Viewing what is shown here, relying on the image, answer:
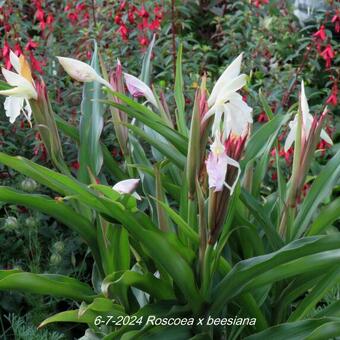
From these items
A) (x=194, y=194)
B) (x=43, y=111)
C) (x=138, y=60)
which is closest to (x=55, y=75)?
(x=138, y=60)

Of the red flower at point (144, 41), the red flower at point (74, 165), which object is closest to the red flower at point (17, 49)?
the red flower at point (74, 165)

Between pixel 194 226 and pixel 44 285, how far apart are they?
417 millimetres

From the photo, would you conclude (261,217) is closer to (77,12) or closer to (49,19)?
(49,19)

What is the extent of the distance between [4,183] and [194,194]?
140 centimetres

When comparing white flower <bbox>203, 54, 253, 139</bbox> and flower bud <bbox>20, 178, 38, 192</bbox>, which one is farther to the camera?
flower bud <bbox>20, 178, 38, 192</bbox>

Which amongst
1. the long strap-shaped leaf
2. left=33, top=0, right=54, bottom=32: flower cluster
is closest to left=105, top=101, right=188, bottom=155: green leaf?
the long strap-shaped leaf

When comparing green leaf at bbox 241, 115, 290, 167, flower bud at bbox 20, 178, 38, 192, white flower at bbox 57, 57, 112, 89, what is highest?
white flower at bbox 57, 57, 112, 89

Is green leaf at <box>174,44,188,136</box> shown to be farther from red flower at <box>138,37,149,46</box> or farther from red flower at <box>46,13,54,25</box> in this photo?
red flower at <box>46,13,54,25</box>

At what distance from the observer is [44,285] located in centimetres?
210

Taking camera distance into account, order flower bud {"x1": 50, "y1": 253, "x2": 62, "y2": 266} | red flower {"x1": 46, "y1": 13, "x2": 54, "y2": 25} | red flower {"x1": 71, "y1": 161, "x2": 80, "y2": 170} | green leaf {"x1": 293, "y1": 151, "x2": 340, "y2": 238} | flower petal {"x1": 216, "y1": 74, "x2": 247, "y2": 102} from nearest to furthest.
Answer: flower petal {"x1": 216, "y1": 74, "x2": 247, "y2": 102} → green leaf {"x1": 293, "y1": 151, "x2": 340, "y2": 238} → flower bud {"x1": 50, "y1": 253, "x2": 62, "y2": 266} → red flower {"x1": 71, "y1": 161, "x2": 80, "y2": 170} → red flower {"x1": 46, "y1": 13, "x2": 54, "y2": 25}

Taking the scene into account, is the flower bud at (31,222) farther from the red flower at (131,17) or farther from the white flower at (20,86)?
the red flower at (131,17)

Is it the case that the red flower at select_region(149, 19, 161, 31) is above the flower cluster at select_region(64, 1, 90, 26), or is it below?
below

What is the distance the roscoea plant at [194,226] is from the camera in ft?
6.38

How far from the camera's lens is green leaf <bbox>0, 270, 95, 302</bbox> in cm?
202
